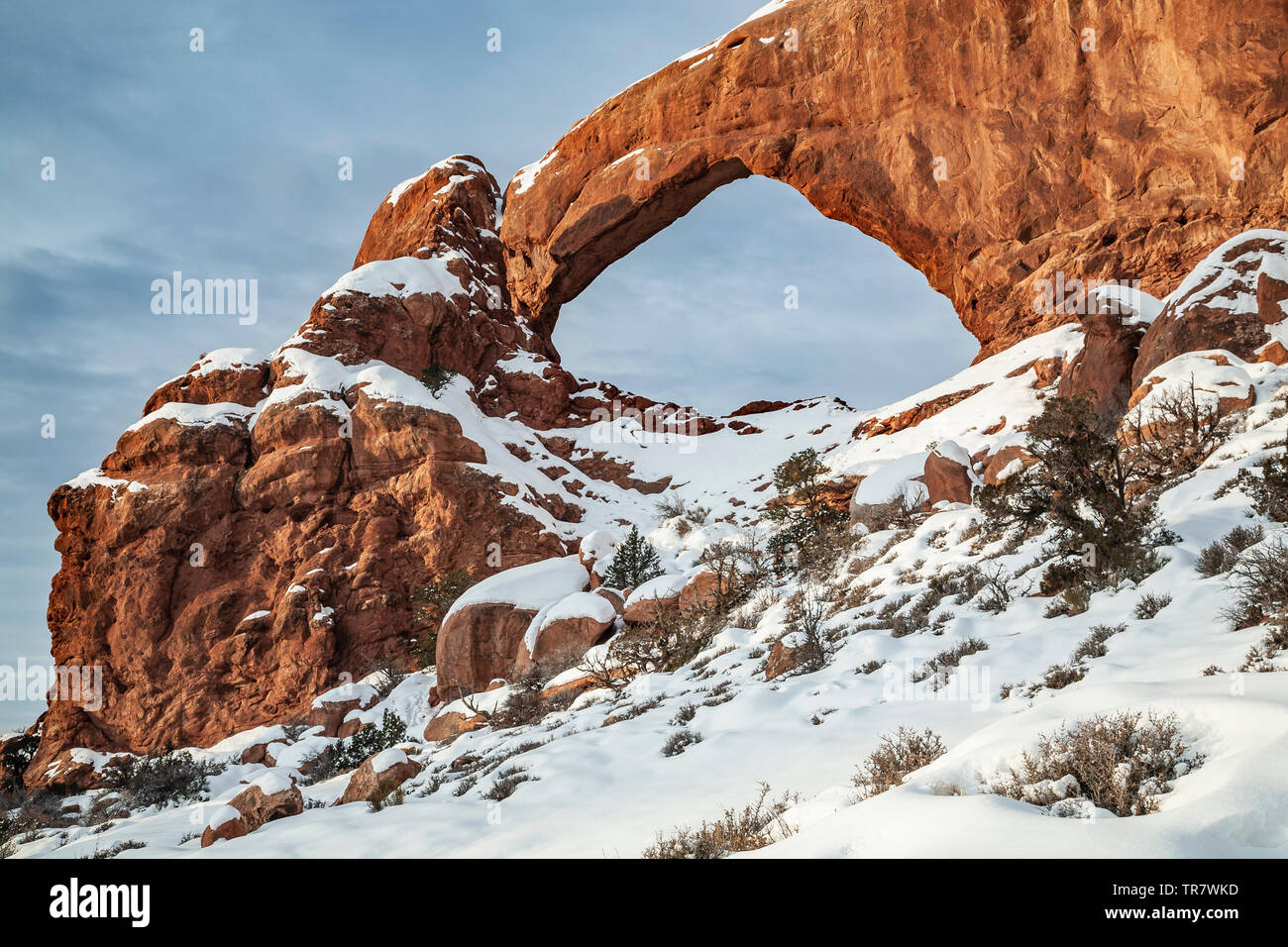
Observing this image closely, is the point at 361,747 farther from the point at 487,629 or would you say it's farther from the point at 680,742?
the point at 680,742

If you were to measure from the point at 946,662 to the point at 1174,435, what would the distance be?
7.25 meters

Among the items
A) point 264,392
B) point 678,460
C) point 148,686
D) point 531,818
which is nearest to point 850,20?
point 678,460

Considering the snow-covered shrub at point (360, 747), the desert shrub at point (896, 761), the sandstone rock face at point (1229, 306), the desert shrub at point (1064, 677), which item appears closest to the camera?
the desert shrub at point (896, 761)

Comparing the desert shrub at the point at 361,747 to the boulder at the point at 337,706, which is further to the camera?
the boulder at the point at 337,706

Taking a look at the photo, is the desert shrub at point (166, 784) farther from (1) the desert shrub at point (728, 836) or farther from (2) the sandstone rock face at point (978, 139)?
(2) the sandstone rock face at point (978, 139)

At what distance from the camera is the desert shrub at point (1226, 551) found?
20.0 feet

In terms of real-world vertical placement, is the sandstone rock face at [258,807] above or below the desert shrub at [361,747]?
above

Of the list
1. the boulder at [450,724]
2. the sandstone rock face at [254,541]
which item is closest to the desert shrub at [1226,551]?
the boulder at [450,724]

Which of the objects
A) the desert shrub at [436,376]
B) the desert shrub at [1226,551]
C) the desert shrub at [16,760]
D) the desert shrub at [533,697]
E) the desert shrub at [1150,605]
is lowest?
the desert shrub at [16,760]

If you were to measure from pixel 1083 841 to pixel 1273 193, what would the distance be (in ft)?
98.7

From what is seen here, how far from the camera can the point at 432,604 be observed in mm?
25094

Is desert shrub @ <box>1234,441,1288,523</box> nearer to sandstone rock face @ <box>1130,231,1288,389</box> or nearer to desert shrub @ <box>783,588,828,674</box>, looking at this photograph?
desert shrub @ <box>783,588,828,674</box>

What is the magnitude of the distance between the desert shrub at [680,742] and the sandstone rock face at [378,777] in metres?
3.77

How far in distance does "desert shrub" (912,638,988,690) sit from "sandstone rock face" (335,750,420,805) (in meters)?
5.83
